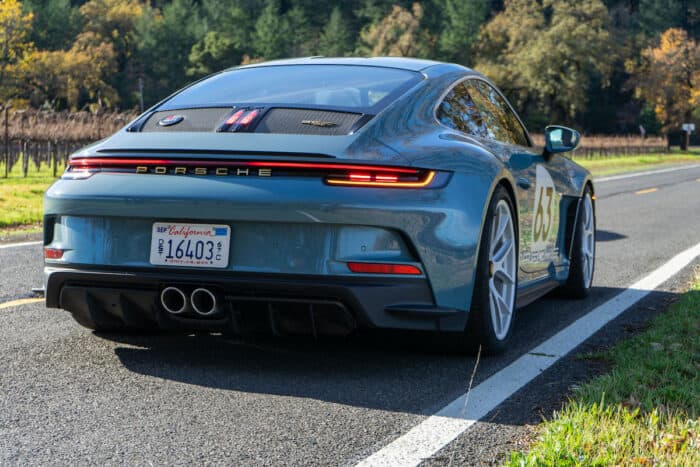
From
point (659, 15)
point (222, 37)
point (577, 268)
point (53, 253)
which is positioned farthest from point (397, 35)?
point (53, 253)

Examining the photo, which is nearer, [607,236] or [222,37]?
[607,236]

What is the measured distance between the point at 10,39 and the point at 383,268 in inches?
3552

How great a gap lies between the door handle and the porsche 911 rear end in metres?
0.90

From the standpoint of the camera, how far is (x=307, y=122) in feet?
14.2

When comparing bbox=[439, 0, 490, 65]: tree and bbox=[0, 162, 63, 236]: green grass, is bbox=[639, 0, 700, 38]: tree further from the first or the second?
bbox=[0, 162, 63, 236]: green grass

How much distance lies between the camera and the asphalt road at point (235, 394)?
10.7 ft

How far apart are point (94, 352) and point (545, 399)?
2099mm

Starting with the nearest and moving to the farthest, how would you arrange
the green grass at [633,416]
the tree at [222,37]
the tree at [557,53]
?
the green grass at [633,416] → the tree at [557,53] → the tree at [222,37]

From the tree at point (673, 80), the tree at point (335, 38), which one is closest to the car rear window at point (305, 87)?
the tree at point (673, 80)

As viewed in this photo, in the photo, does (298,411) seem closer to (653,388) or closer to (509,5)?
(653,388)

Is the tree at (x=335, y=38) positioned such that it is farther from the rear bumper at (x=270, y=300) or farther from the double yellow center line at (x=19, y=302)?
the rear bumper at (x=270, y=300)

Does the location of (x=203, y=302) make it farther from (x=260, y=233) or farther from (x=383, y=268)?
(x=383, y=268)

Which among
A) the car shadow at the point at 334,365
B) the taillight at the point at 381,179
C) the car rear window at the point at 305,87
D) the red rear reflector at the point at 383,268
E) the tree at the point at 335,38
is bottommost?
the car shadow at the point at 334,365

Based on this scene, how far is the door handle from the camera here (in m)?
5.22
